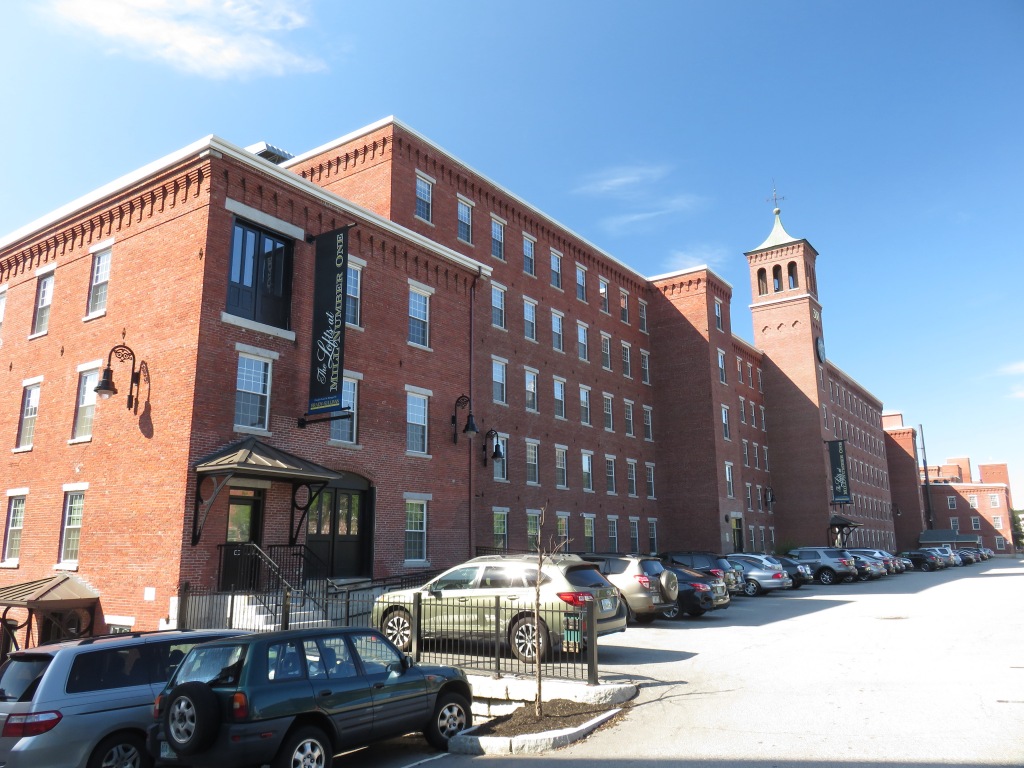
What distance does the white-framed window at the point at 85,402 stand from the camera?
1928 centimetres

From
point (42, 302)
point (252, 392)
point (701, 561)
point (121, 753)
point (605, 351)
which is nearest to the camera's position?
point (121, 753)

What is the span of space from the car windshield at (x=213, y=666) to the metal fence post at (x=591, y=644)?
4.75 m

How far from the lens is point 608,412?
37.9 metres

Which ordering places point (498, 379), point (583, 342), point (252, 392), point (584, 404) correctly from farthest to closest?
1. point (583, 342)
2. point (584, 404)
3. point (498, 379)
4. point (252, 392)

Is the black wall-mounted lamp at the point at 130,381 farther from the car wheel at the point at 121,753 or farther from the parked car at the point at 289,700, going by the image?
the parked car at the point at 289,700

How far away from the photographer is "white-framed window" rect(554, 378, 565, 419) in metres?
33.9

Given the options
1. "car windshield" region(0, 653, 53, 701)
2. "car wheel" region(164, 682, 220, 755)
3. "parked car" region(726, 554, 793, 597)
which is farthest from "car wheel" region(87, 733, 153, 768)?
"parked car" region(726, 554, 793, 597)

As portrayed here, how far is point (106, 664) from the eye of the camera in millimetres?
8875

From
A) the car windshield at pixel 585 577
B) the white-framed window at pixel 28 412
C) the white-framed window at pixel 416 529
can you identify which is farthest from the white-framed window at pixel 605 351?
the white-framed window at pixel 28 412

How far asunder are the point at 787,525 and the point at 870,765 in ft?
166

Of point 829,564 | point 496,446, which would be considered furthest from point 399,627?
point 829,564

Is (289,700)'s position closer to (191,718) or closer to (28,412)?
(191,718)

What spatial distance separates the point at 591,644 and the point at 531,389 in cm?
2175

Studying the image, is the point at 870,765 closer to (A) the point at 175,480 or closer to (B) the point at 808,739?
(B) the point at 808,739
